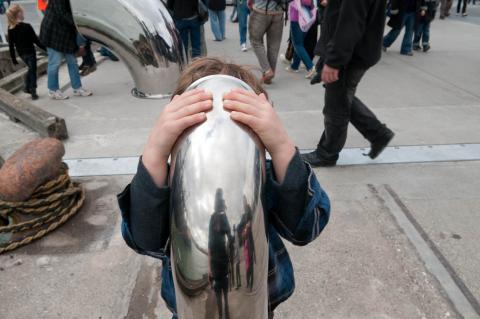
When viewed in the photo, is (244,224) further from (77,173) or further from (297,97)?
(297,97)

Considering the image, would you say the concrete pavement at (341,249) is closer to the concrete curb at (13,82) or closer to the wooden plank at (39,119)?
the wooden plank at (39,119)

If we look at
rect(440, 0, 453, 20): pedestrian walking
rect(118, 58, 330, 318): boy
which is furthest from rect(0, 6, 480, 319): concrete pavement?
rect(440, 0, 453, 20): pedestrian walking

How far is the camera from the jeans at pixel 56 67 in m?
5.39

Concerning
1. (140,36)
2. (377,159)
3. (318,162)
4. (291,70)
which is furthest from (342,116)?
(291,70)

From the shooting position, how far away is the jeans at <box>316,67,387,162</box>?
3049 millimetres

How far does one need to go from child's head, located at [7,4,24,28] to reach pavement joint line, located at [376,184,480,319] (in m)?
5.26

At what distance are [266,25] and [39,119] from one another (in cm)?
315

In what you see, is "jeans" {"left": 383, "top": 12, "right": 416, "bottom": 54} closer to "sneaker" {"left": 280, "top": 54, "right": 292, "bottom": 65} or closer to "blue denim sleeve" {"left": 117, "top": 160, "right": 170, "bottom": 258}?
"sneaker" {"left": 280, "top": 54, "right": 292, "bottom": 65}

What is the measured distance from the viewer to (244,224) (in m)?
0.74

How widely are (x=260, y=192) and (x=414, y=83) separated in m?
5.85

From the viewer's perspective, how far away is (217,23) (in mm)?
9617

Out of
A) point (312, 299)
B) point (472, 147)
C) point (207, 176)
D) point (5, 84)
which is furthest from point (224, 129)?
point (5, 84)

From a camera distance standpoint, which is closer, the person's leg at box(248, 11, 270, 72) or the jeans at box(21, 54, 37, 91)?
the person's leg at box(248, 11, 270, 72)

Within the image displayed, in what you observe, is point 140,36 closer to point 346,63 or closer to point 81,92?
point 346,63
